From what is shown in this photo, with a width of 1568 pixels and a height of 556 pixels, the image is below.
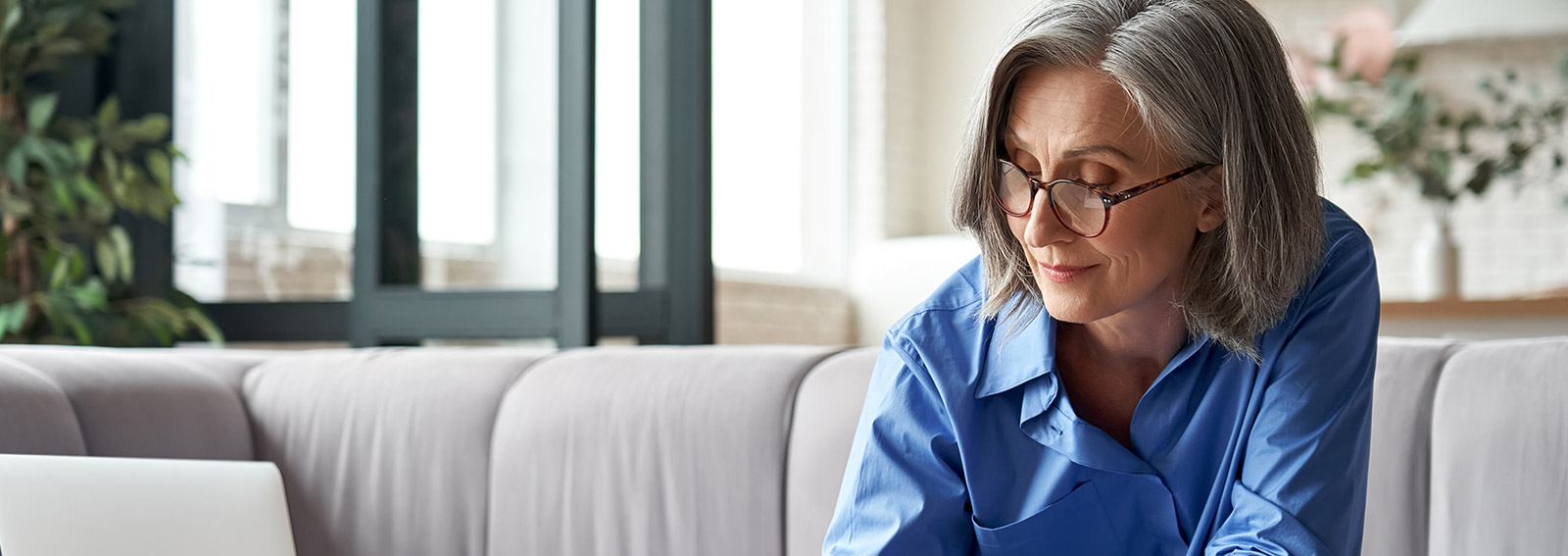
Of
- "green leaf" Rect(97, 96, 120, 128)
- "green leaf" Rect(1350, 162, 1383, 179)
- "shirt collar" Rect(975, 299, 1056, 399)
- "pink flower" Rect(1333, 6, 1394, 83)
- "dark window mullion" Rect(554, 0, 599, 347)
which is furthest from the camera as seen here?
"pink flower" Rect(1333, 6, 1394, 83)

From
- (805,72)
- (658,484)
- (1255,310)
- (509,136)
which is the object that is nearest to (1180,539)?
(1255,310)

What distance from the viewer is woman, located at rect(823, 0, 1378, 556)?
1.07 meters

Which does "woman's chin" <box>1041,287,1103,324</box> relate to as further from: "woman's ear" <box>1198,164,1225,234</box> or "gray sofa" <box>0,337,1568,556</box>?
"gray sofa" <box>0,337,1568,556</box>

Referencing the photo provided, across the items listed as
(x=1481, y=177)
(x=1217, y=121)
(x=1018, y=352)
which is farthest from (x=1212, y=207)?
(x=1481, y=177)

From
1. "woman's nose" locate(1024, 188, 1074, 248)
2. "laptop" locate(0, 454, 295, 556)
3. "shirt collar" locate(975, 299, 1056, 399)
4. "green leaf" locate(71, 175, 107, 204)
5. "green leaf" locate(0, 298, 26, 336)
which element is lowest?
"laptop" locate(0, 454, 295, 556)

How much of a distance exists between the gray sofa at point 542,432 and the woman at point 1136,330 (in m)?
0.34

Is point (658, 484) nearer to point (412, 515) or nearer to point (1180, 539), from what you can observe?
point (412, 515)

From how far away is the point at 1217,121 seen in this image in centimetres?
107

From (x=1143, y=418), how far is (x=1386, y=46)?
4.06m

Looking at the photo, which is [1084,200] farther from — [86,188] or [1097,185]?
[86,188]

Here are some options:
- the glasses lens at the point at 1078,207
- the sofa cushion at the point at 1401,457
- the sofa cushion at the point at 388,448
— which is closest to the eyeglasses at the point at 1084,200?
the glasses lens at the point at 1078,207

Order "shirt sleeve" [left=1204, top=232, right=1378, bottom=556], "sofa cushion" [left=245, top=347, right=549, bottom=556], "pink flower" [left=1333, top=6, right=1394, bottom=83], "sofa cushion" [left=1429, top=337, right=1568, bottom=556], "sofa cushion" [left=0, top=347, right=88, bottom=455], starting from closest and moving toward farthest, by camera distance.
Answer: "shirt sleeve" [left=1204, top=232, right=1378, bottom=556], "sofa cushion" [left=1429, top=337, right=1568, bottom=556], "sofa cushion" [left=0, top=347, right=88, bottom=455], "sofa cushion" [left=245, top=347, right=549, bottom=556], "pink flower" [left=1333, top=6, right=1394, bottom=83]

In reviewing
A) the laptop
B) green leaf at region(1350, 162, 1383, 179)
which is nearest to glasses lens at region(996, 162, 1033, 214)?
the laptop

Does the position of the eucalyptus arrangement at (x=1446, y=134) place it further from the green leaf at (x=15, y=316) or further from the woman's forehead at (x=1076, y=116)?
the green leaf at (x=15, y=316)
